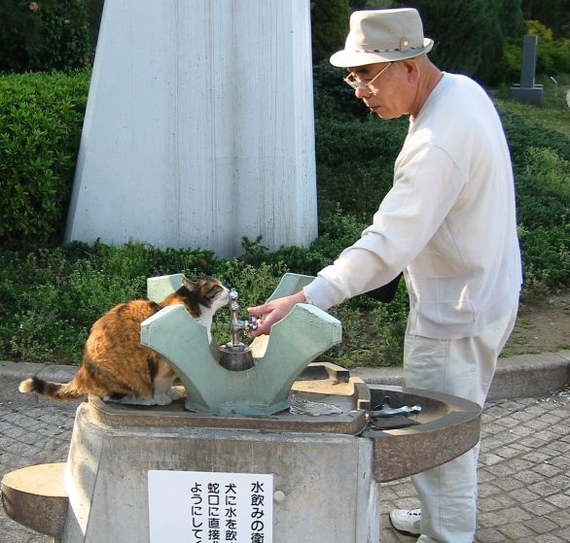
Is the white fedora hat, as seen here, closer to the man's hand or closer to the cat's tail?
the man's hand

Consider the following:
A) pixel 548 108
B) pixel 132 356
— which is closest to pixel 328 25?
pixel 548 108

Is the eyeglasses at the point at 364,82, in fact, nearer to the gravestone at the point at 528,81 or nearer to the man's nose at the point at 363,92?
the man's nose at the point at 363,92

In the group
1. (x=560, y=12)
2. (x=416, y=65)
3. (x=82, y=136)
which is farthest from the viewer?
(x=560, y=12)

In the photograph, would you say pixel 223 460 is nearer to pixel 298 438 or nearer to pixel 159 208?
pixel 298 438

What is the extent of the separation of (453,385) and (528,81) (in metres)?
16.1

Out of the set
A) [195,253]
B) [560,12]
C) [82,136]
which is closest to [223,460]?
[195,253]

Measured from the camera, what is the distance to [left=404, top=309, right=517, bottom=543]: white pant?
3066 millimetres

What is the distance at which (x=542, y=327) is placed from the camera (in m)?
5.82

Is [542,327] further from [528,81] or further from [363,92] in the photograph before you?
[528,81]

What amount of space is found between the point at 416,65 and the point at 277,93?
359 centimetres

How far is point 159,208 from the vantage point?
21.4ft

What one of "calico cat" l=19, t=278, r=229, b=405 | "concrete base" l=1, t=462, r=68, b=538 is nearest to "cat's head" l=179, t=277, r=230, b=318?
"calico cat" l=19, t=278, r=229, b=405

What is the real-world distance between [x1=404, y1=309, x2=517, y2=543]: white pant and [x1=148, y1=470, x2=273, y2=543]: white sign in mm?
820

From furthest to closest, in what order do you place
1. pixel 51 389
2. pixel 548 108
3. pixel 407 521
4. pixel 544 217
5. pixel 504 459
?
pixel 548 108 < pixel 544 217 < pixel 504 459 < pixel 407 521 < pixel 51 389
